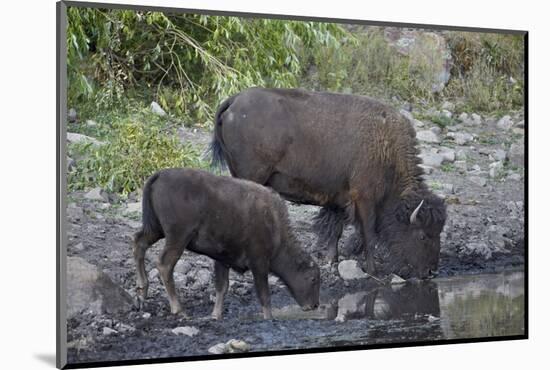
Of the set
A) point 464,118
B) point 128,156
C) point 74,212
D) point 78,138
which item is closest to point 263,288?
point 128,156

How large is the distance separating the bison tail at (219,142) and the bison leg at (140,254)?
25.7 inches

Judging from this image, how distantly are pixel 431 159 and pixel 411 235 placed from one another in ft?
1.83

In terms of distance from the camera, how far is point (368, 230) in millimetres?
8141

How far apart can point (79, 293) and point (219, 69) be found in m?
1.67

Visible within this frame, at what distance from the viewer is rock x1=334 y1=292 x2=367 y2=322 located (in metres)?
8.00

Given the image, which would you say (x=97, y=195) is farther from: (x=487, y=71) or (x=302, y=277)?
(x=487, y=71)

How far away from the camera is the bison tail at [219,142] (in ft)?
25.1

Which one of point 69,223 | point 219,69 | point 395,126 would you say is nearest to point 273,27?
point 219,69

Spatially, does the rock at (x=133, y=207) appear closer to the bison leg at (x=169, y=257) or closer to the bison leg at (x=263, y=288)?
the bison leg at (x=169, y=257)

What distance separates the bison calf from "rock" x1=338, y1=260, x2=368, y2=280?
378mm

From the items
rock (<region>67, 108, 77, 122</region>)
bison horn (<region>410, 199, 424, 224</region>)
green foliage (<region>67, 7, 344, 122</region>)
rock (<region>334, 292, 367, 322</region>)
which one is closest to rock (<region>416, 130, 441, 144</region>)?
bison horn (<region>410, 199, 424, 224</region>)

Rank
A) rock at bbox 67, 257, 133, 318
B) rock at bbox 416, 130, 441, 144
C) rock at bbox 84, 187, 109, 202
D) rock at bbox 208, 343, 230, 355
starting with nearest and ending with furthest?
rock at bbox 67, 257, 133, 318
rock at bbox 84, 187, 109, 202
rock at bbox 208, 343, 230, 355
rock at bbox 416, 130, 441, 144

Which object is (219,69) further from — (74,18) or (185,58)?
(74,18)

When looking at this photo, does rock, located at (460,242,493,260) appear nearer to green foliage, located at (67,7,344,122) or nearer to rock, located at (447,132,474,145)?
rock, located at (447,132,474,145)
